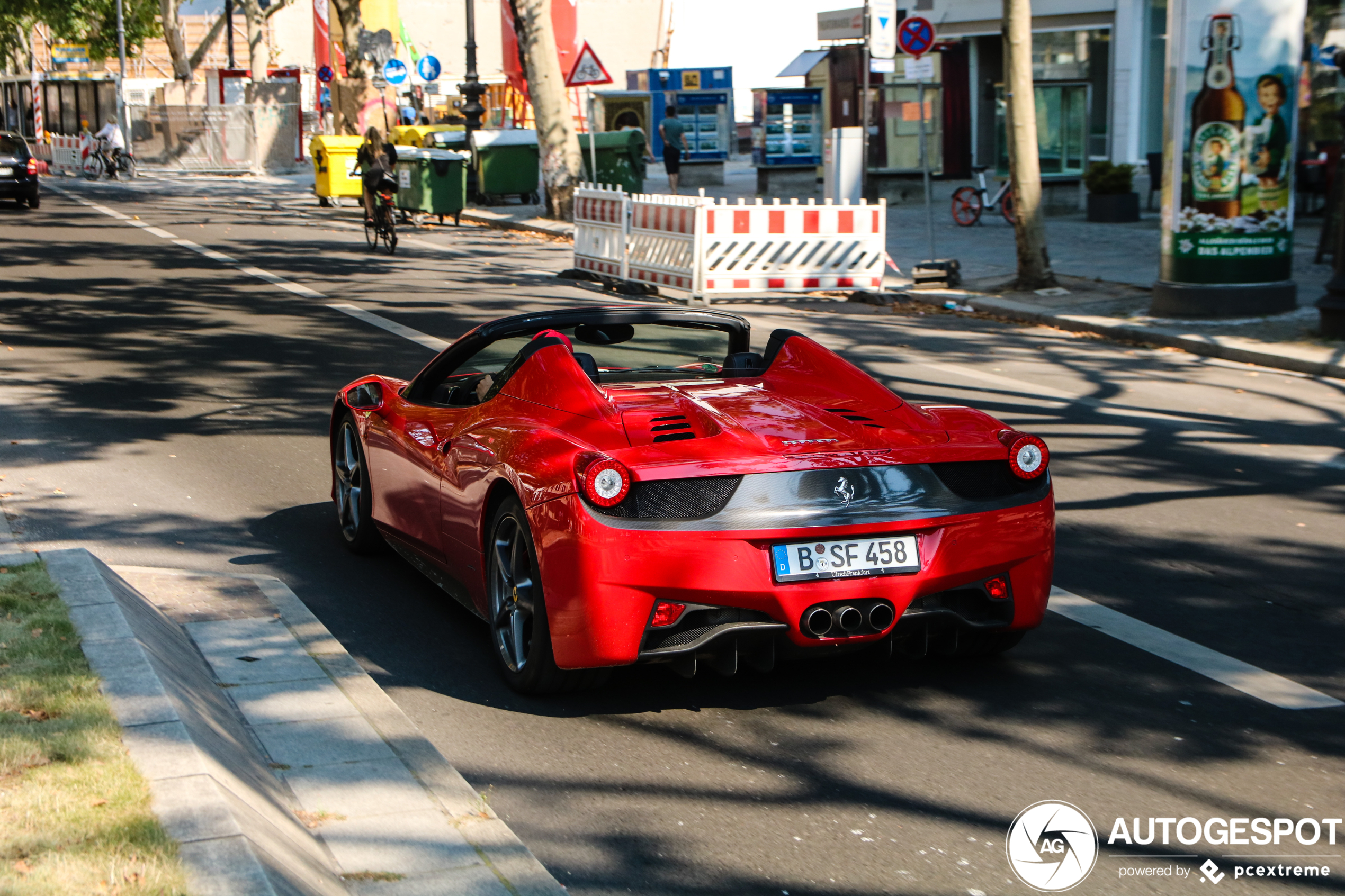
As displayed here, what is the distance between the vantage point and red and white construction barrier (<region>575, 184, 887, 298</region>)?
17.7 meters

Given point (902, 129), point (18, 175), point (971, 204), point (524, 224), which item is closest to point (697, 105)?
point (902, 129)

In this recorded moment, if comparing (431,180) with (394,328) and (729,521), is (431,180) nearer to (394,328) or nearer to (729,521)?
(394,328)

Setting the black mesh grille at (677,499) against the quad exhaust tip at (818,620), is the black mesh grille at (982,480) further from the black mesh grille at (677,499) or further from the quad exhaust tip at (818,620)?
the black mesh grille at (677,499)

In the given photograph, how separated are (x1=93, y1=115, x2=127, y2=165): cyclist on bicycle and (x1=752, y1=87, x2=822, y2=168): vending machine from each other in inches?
840

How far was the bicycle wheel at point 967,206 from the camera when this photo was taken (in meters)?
25.7

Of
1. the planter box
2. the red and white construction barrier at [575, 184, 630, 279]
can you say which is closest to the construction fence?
the red and white construction barrier at [575, 184, 630, 279]

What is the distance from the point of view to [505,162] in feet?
108

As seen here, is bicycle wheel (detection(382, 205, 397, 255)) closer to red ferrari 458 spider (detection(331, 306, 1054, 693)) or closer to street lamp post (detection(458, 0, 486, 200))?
street lamp post (detection(458, 0, 486, 200))

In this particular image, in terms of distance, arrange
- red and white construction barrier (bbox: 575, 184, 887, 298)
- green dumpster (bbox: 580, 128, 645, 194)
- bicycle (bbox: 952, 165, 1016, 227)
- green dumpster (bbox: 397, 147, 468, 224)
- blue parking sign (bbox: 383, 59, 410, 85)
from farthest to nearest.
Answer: blue parking sign (bbox: 383, 59, 410, 85) < green dumpster (bbox: 580, 128, 645, 194) < green dumpster (bbox: 397, 147, 468, 224) < bicycle (bbox: 952, 165, 1016, 227) < red and white construction barrier (bbox: 575, 184, 887, 298)

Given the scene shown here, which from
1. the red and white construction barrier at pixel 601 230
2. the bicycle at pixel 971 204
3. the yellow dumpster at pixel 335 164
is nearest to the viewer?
the red and white construction barrier at pixel 601 230

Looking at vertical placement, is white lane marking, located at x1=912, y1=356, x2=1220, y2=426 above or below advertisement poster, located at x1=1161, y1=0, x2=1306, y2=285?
below

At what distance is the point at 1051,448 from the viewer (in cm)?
902

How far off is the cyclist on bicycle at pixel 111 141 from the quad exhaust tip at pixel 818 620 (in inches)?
1813

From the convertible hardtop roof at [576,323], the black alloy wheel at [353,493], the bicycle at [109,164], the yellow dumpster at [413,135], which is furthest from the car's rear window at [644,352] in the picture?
the bicycle at [109,164]
